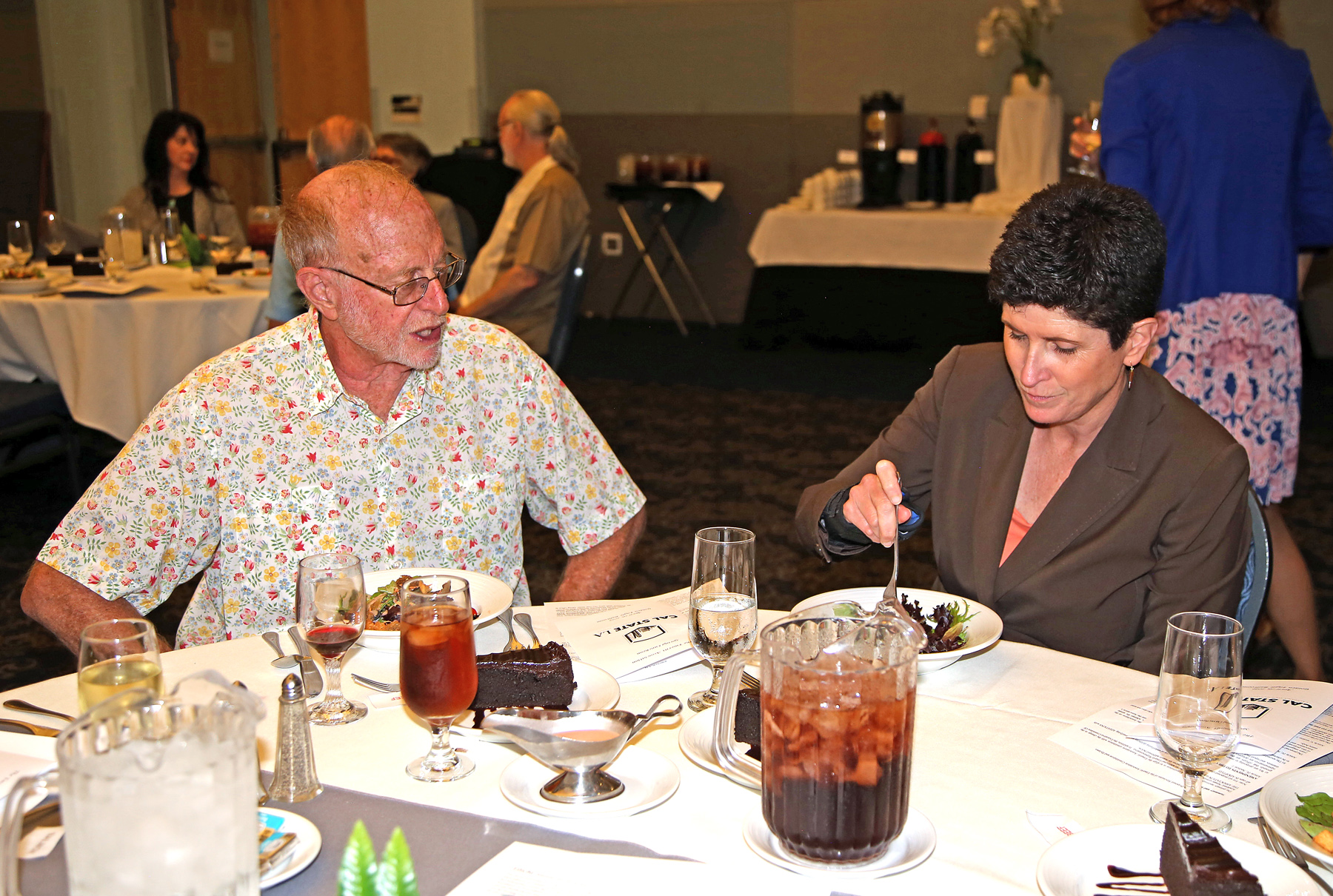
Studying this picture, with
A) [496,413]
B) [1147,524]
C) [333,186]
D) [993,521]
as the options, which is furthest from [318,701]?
[1147,524]

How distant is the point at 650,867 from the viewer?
1072 mm

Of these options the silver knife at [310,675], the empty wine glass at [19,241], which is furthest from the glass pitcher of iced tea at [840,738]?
the empty wine glass at [19,241]

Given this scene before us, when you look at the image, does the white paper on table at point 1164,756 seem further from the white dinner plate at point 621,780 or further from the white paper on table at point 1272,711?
the white dinner plate at point 621,780

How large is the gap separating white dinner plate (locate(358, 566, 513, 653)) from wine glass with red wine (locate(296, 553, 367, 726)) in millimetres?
109

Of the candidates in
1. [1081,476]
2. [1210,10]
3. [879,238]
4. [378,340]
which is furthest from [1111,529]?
[879,238]

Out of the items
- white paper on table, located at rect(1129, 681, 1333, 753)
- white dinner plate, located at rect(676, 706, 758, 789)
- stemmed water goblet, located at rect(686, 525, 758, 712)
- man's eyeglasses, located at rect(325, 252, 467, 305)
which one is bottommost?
white paper on table, located at rect(1129, 681, 1333, 753)

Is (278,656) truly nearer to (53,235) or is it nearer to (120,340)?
(120,340)

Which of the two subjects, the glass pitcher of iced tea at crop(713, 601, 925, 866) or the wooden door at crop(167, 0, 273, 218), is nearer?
the glass pitcher of iced tea at crop(713, 601, 925, 866)

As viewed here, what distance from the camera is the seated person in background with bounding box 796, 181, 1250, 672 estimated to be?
1688 millimetres

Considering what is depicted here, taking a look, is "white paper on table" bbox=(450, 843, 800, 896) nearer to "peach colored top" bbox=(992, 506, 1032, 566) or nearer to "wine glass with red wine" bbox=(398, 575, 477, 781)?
"wine glass with red wine" bbox=(398, 575, 477, 781)

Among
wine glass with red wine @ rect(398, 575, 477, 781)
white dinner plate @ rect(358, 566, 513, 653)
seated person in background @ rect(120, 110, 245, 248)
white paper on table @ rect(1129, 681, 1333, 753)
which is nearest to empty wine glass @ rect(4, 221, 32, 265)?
seated person in background @ rect(120, 110, 245, 248)

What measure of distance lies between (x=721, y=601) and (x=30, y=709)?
2.56 ft

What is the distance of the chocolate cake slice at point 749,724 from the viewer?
1.30 metres

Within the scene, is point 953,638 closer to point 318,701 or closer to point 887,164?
point 318,701
